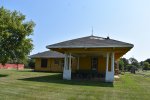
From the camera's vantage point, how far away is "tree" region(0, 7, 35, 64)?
27.3 meters

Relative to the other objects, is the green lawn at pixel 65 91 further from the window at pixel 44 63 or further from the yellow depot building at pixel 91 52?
the window at pixel 44 63

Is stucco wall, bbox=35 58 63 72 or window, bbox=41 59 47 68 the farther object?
window, bbox=41 59 47 68

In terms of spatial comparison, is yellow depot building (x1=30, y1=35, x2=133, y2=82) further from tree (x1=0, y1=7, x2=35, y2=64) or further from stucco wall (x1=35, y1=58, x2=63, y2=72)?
stucco wall (x1=35, y1=58, x2=63, y2=72)

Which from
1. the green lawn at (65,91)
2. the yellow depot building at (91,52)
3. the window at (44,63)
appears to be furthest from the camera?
the window at (44,63)

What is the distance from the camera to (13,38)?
27625mm

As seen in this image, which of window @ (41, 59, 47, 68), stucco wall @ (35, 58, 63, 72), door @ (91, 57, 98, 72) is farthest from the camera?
window @ (41, 59, 47, 68)

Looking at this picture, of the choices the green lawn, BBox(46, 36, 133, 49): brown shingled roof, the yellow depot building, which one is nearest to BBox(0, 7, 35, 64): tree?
the yellow depot building

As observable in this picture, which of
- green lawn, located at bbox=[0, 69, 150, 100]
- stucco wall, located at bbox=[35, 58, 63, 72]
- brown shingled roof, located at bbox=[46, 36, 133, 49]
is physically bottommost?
green lawn, located at bbox=[0, 69, 150, 100]

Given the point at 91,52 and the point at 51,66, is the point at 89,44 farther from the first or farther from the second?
the point at 51,66

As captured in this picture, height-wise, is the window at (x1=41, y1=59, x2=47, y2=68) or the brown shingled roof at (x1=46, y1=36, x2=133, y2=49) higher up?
the brown shingled roof at (x1=46, y1=36, x2=133, y2=49)

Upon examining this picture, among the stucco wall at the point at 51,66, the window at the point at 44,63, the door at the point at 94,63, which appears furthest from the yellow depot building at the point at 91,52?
the window at the point at 44,63

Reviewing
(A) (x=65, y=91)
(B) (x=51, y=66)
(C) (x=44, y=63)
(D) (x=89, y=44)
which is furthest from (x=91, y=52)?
(C) (x=44, y=63)

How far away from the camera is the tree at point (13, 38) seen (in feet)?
89.7

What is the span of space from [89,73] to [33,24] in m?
8.68
